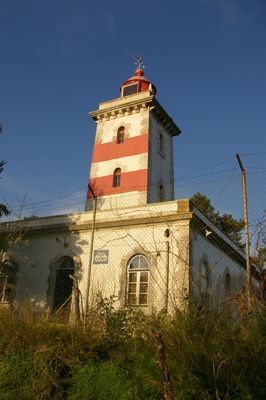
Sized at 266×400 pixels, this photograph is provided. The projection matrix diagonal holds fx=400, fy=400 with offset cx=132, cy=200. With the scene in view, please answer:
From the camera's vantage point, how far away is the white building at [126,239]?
45.4ft

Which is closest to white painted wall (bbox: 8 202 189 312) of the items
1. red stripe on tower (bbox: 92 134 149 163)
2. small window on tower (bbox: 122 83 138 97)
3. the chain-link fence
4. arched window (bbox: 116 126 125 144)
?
the chain-link fence

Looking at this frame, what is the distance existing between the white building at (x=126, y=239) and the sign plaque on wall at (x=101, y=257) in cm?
4

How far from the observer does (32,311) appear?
6.60 m

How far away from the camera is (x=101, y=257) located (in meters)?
15.2

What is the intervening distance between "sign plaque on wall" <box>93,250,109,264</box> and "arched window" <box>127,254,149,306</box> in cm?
95

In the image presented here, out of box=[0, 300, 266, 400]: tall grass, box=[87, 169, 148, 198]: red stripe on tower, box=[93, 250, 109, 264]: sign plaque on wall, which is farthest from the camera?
box=[87, 169, 148, 198]: red stripe on tower

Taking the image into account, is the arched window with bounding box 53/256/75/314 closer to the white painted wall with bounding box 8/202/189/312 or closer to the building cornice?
the white painted wall with bounding box 8/202/189/312

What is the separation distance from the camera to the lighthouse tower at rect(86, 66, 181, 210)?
19.7 m

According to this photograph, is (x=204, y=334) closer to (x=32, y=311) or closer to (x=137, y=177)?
(x=32, y=311)

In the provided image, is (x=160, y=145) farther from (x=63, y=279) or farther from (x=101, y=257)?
(x=63, y=279)

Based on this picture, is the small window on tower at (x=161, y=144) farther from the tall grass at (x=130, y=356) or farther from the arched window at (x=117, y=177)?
the tall grass at (x=130, y=356)

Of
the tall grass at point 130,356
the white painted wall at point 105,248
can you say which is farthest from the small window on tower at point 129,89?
the tall grass at point 130,356

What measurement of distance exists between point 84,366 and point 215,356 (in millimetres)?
2133

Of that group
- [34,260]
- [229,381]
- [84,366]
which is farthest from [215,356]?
[34,260]
